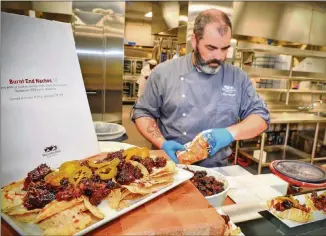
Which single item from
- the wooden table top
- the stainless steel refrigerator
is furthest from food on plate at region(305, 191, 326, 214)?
the stainless steel refrigerator

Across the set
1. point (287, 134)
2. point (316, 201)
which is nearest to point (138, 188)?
point (316, 201)

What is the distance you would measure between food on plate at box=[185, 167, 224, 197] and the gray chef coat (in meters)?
0.74

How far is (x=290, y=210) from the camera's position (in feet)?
3.22

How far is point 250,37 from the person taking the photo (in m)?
5.03

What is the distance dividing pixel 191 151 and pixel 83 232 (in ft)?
3.54

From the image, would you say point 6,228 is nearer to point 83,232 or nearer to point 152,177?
point 83,232

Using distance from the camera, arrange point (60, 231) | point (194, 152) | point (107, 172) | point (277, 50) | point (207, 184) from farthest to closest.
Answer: point (277, 50)
point (194, 152)
point (207, 184)
point (107, 172)
point (60, 231)

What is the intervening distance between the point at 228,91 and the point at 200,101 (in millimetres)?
229

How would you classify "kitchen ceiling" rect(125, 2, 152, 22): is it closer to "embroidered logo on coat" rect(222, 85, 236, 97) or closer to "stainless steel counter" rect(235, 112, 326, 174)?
"stainless steel counter" rect(235, 112, 326, 174)

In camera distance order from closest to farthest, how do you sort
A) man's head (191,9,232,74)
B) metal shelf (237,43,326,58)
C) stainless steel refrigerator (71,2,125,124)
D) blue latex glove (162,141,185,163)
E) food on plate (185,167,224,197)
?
food on plate (185,167,224,197) → blue latex glove (162,141,185,163) → man's head (191,9,232,74) → stainless steel refrigerator (71,2,125,124) → metal shelf (237,43,326,58)

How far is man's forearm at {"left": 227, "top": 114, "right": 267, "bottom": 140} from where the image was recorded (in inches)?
73.1

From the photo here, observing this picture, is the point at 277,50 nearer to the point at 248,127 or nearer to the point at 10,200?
the point at 248,127

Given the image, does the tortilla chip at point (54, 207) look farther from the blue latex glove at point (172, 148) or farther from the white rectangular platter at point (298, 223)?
the blue latex glove at point (172, 148)

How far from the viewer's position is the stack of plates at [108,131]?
163cm
